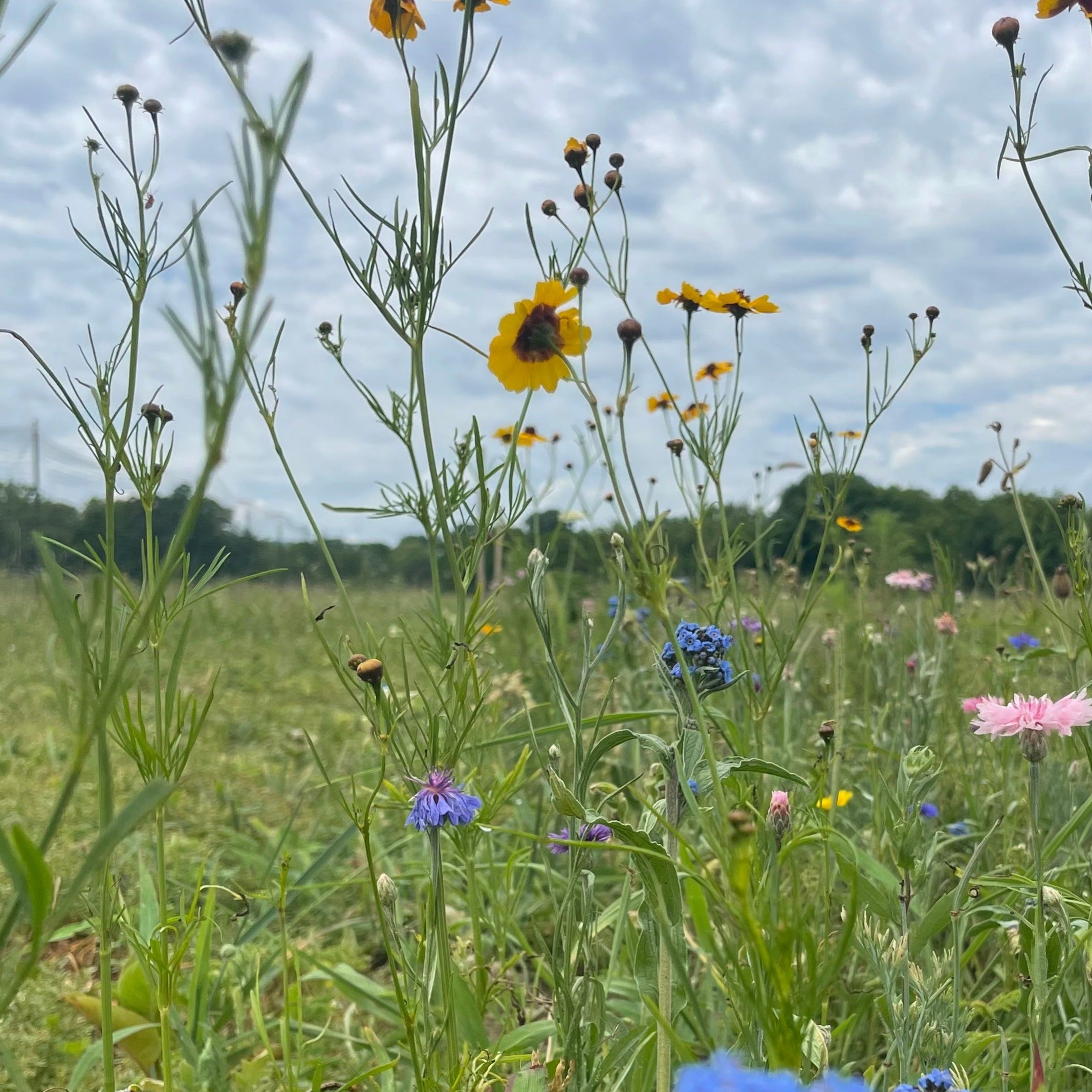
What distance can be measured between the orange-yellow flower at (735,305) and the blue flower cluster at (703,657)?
76 centimetres

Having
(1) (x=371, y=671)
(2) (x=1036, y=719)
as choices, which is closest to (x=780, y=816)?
(2) (x=1036, y=719)

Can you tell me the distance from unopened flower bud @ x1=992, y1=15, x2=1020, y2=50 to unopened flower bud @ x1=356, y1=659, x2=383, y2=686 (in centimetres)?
110

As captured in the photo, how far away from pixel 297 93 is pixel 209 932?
1.13m

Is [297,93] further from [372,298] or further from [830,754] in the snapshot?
[830,754]

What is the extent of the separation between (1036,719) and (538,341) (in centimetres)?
71

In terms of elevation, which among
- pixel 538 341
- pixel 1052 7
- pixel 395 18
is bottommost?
pixel 538 341

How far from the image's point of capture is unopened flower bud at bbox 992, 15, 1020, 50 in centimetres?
113

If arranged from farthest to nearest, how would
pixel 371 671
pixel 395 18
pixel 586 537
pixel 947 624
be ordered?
pixel 586 537 < pixel 947 624 < pixel 395 18 < pixel 371 671

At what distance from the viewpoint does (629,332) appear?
111 cm

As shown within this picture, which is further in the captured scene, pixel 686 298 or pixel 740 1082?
pixel 686 298

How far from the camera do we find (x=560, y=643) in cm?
217

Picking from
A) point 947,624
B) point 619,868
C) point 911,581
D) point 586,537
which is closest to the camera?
point 619,868

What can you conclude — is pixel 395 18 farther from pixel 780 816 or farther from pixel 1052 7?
pixel 780 816

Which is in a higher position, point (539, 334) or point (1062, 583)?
point (539, 334)
